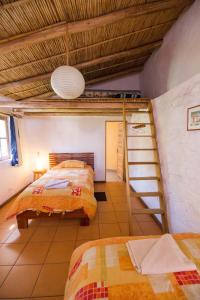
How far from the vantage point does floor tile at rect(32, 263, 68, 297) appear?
1.66 meters

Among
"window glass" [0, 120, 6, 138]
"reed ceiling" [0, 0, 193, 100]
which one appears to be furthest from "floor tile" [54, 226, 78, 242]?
"window glass" [0, 120, 6, 138]

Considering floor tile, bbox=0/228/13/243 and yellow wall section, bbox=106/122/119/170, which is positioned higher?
yellow wall section, bbox=106/122/119/170

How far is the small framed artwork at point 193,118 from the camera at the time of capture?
185 cm

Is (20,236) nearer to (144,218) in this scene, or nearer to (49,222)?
(49,222)

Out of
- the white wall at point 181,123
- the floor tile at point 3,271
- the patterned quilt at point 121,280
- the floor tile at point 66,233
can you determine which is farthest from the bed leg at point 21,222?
the white wall at point 181,123

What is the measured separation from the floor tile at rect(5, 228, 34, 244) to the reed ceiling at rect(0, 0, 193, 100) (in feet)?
8.24

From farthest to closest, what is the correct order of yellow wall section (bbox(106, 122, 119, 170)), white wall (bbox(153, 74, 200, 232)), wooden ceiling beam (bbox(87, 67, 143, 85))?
yellow wall section (bbox(106, 122, 119, 170)) → wooden ceiling beam (bbox(87, 67, 143, 85)) → white wall (bbox(153, 74, 200, 232))

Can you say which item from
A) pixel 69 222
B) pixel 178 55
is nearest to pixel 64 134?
pixel 69 222

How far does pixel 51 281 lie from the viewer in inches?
70.1

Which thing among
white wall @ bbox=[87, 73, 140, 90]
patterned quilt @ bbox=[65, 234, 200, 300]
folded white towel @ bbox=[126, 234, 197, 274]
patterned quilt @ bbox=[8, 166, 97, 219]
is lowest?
patterned quilt @ bbox=[8, 166, 97, 219]

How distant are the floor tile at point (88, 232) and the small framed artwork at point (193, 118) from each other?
202 centimetres

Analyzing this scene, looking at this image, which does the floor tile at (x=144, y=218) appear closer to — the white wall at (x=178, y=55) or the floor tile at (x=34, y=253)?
the floor tile at (x=34, y=253)

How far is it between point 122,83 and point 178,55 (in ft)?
7.83

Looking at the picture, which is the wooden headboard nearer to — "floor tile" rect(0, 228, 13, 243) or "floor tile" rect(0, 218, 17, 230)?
"floor tile" rect(0, 218, 17, 230)
